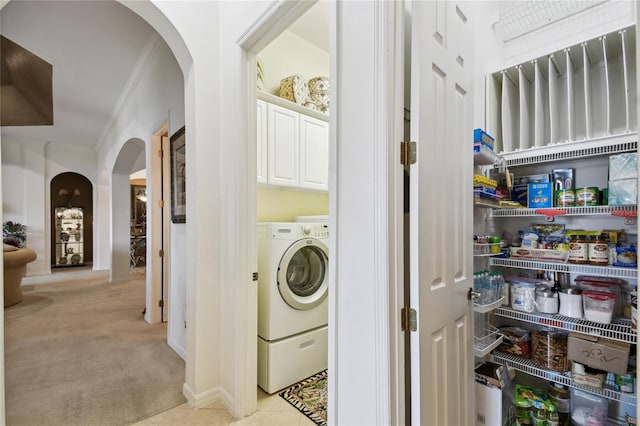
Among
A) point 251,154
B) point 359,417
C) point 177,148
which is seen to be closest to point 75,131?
point 177,148

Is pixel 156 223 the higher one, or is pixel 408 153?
pixel 408 153

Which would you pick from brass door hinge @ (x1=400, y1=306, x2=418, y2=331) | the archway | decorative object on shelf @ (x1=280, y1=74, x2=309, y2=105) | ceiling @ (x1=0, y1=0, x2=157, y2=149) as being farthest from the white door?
the archway

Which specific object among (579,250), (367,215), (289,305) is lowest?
(289,305)

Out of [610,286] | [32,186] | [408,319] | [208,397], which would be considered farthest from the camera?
[32,186]

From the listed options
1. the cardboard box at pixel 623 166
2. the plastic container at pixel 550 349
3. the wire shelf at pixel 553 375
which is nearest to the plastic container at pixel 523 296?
the plastic container at pixel 550 349

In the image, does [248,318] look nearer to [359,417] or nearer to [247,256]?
[247,256]

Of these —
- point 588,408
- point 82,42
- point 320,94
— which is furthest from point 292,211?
point 82,42

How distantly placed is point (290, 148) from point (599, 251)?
205cm

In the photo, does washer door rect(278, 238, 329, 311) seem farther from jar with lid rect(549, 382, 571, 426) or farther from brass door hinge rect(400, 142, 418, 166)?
jar with lid rect(549, 382, 571, 426)

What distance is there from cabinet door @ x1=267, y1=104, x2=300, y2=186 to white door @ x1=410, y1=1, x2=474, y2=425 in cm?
145

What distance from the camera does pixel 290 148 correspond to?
8.27ft

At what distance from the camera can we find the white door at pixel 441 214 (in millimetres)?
986

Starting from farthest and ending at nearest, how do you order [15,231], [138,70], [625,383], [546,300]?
[15,231], [138,70], [546,300], [625,383]

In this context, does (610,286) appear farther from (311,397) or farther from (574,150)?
(311,397)
